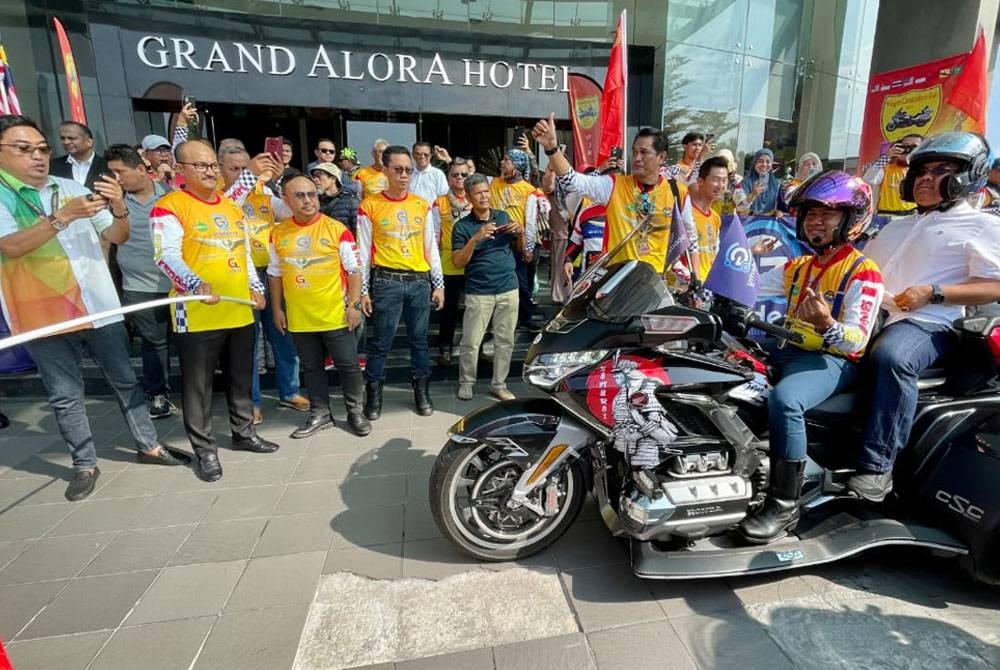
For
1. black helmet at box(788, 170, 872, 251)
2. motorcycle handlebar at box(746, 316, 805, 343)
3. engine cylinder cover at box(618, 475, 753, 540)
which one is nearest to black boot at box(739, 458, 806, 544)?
engine cylinder cover at box(618, 475, 753, 540)

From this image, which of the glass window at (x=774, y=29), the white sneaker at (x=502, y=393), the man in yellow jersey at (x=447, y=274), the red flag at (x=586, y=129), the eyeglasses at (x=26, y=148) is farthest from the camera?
the glass window at (x=774, y=29)

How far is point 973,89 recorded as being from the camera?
552cm

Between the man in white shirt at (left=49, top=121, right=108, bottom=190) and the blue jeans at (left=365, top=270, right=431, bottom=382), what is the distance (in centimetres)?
256

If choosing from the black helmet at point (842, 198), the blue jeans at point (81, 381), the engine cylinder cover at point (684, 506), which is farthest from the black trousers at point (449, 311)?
the black helmet at point (842, 198)

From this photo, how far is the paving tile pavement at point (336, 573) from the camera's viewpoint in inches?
84.0

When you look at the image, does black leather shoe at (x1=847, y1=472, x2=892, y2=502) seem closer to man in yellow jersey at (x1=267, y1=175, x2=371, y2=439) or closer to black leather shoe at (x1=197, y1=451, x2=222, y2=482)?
man in yellow jersey at (x1=267, y1=175, x2=371, y2=439)

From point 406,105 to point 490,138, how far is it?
228 centimetres

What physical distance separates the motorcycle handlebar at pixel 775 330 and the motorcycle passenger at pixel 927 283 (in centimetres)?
51

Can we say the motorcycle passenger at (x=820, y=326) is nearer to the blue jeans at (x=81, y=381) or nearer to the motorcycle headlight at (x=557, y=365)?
the motorcycle headlight at (x=557, y=365)

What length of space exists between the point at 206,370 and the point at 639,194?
10.8 ft

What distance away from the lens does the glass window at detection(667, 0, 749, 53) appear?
12.0 meters

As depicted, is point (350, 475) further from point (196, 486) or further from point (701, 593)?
point (701, 593)

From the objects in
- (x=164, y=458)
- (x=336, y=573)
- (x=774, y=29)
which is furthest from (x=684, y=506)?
(x=774, y=29)

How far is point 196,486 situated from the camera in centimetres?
360
